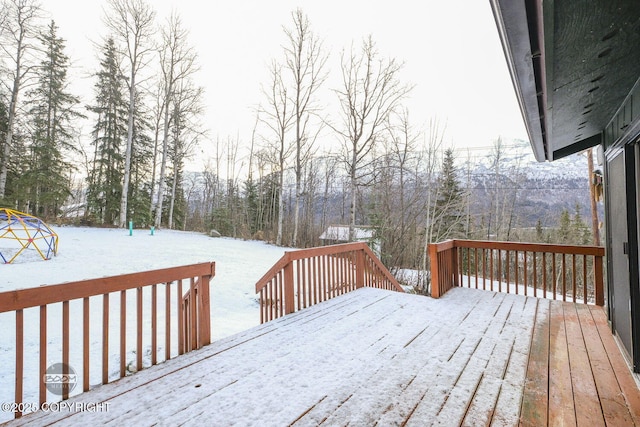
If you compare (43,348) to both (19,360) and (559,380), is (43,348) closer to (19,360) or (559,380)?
(19,360)

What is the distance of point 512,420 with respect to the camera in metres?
1.81

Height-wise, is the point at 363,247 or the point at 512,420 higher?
the point at 363,247

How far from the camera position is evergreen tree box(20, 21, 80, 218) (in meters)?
14.4

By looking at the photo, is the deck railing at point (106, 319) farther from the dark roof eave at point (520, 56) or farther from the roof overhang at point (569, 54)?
the roof overhang at point (569, 54)

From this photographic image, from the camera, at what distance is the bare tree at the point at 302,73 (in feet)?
44.9

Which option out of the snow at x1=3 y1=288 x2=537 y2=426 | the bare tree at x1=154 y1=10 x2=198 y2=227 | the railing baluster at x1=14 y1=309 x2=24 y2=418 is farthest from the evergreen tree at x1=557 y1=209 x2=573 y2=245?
the bare tree at x1=154 y1=10 x2=198 y2=227

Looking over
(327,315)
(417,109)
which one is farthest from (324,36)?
(327,315)

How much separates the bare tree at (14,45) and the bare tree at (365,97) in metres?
14.5

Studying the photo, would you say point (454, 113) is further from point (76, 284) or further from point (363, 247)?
point (76, 284)

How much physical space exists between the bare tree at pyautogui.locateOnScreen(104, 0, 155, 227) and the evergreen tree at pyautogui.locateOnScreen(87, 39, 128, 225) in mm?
1360

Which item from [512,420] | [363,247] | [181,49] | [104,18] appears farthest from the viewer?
[181,49]

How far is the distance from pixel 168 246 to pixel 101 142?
37.4 feet

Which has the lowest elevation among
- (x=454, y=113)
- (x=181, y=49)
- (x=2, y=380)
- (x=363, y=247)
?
(x=2, y=380)

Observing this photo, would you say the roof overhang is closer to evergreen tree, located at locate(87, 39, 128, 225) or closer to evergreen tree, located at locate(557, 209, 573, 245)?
evergreen tree, located at locate(87, 39, 128, 225)
